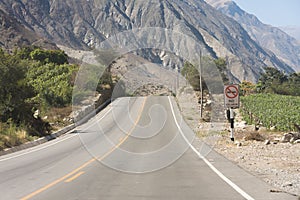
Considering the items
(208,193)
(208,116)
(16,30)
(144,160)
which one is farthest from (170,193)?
(16,30)

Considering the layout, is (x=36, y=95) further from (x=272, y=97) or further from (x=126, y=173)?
(x=272, y=97)

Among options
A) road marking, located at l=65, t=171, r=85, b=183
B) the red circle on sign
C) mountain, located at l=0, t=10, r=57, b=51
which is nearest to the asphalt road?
road marking, located at l=65, t=171, r=85, b=183

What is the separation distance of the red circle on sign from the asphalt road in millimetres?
3035

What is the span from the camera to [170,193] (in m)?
10.1

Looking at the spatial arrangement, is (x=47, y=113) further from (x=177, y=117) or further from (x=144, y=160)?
(x=144, y=160)

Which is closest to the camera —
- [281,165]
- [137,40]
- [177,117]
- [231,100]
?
[281,165]

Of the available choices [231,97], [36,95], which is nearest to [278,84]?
[36,95]

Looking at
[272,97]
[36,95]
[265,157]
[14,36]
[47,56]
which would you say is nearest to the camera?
[265,157]

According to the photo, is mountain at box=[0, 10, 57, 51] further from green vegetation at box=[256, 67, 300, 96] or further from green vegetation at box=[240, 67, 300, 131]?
green vegetation at box=[256, 67, 300, 96]

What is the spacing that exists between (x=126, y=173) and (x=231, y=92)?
1101cm

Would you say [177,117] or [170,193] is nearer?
[170,193]

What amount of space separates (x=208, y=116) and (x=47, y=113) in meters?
16.3

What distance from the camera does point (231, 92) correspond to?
22.9 metres

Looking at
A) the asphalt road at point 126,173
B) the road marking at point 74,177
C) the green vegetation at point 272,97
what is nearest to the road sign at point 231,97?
the asphalt road at point 126,173
